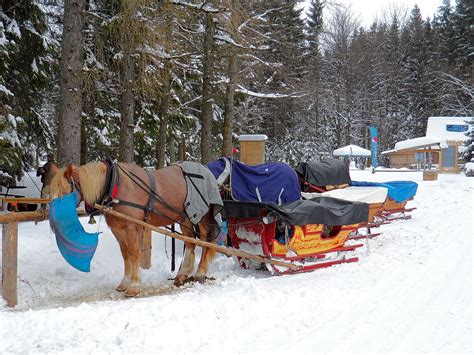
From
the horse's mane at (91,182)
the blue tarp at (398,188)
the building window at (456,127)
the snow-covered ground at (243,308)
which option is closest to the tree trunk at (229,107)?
the blue tarp at (398,188)

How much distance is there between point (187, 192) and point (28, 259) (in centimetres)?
249

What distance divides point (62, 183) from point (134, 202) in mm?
910

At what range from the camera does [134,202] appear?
5785 millimetres

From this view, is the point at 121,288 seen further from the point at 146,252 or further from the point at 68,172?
the point at 68,172

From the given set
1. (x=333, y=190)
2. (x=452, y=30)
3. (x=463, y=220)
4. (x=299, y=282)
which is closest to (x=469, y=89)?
(x=452, y=30)

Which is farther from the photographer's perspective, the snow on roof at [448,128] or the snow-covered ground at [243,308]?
the snow on roof at [448,128]

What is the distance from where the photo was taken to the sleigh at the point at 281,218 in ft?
21.6

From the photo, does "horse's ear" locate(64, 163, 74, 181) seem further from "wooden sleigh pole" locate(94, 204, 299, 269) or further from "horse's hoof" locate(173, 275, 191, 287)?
"horse's hoof" locate(173, 275, 191, 287)

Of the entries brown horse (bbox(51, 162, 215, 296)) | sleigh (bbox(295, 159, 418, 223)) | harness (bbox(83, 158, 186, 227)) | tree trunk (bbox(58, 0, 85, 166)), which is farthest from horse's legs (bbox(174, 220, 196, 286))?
sleigh (bbox(295, 159, 418, 223))

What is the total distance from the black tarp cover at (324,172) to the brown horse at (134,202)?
3613 mm

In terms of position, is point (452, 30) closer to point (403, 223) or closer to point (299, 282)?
Answer: point (403, 223)

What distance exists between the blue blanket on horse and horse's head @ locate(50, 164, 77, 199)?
2579mm

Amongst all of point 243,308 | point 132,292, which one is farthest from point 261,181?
point 243,308

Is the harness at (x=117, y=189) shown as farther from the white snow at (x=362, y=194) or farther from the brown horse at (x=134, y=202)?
the white snow at (x=362, y=194)
